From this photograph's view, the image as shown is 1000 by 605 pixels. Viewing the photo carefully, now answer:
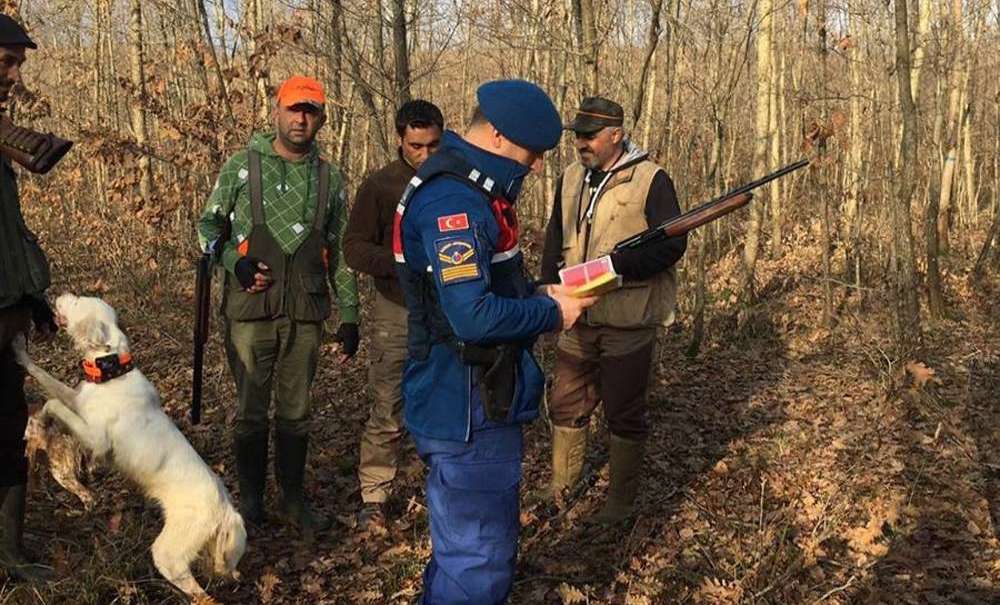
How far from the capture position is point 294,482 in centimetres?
433

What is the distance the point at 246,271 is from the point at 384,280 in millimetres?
828

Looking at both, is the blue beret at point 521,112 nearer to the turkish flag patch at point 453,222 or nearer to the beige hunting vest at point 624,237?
the turkish flag patch at point 453,222

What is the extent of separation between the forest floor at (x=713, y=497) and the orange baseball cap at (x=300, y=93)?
7.30 feet

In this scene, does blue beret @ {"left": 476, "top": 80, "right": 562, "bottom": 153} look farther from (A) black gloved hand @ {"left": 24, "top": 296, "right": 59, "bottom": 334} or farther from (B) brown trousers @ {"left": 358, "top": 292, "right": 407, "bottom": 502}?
(A) black gloved hand @ {"left": 24, "top": 296, "right": 59, "bottom": 334}

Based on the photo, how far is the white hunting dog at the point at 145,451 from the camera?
11.1 ft

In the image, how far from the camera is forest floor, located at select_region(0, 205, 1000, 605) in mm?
3777

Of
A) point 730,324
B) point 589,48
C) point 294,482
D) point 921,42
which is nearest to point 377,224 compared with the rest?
point 294,482

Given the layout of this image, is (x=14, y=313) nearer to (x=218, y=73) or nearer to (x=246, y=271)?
(x=246, y=271)

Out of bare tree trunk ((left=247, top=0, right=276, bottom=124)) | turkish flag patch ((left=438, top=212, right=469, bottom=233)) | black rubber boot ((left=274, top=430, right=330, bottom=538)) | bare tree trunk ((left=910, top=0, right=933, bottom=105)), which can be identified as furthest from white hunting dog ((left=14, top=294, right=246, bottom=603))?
bare tree trunk ((left=910, top=0, right=933, bottom=105))

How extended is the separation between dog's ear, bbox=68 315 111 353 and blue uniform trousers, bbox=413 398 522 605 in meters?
1.80

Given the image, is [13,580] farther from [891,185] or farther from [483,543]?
[891,185]

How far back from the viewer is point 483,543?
2.56 meters

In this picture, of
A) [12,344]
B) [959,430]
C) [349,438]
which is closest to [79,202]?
[349,438]

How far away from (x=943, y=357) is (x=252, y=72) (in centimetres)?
737
